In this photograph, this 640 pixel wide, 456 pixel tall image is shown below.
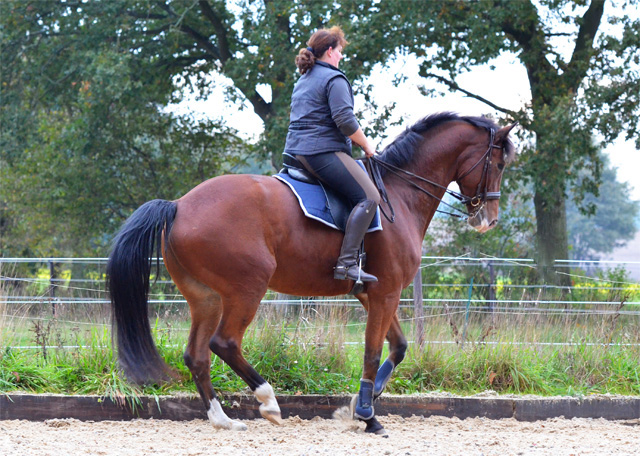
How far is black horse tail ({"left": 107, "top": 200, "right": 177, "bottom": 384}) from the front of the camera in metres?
5.12

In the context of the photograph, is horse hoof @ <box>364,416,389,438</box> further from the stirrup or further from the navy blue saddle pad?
→ the navy blue saddle pad

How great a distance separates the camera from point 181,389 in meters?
5.85

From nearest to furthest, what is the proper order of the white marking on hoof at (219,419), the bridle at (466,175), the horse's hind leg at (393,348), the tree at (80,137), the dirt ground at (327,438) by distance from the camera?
the dirt ground at (327,438), the white marking on hoof at (219,419), the horse's hind leg at (393,348), the bridle at (466,175), the tree at (80,137)

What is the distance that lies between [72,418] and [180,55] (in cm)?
1712

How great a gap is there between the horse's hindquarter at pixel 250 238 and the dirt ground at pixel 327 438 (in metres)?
1.09

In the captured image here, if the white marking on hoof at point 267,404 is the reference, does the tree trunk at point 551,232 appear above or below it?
above

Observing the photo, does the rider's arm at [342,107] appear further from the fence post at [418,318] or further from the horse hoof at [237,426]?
the horse hoof at [237,426]

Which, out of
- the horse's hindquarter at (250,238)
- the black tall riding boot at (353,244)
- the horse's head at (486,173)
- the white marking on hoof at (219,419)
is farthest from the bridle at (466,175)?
the white marking on hoof at (219,419)

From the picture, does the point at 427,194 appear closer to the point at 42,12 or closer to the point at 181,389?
the point at 181,389

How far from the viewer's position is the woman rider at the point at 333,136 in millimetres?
5258

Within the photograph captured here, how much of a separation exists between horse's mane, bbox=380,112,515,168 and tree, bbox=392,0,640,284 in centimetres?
989

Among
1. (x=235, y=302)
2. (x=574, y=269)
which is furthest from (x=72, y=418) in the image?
(x=574, y=269)

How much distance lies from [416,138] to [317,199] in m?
1.24

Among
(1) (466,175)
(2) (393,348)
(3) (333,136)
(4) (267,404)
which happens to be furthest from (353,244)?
(1) (466,175)
